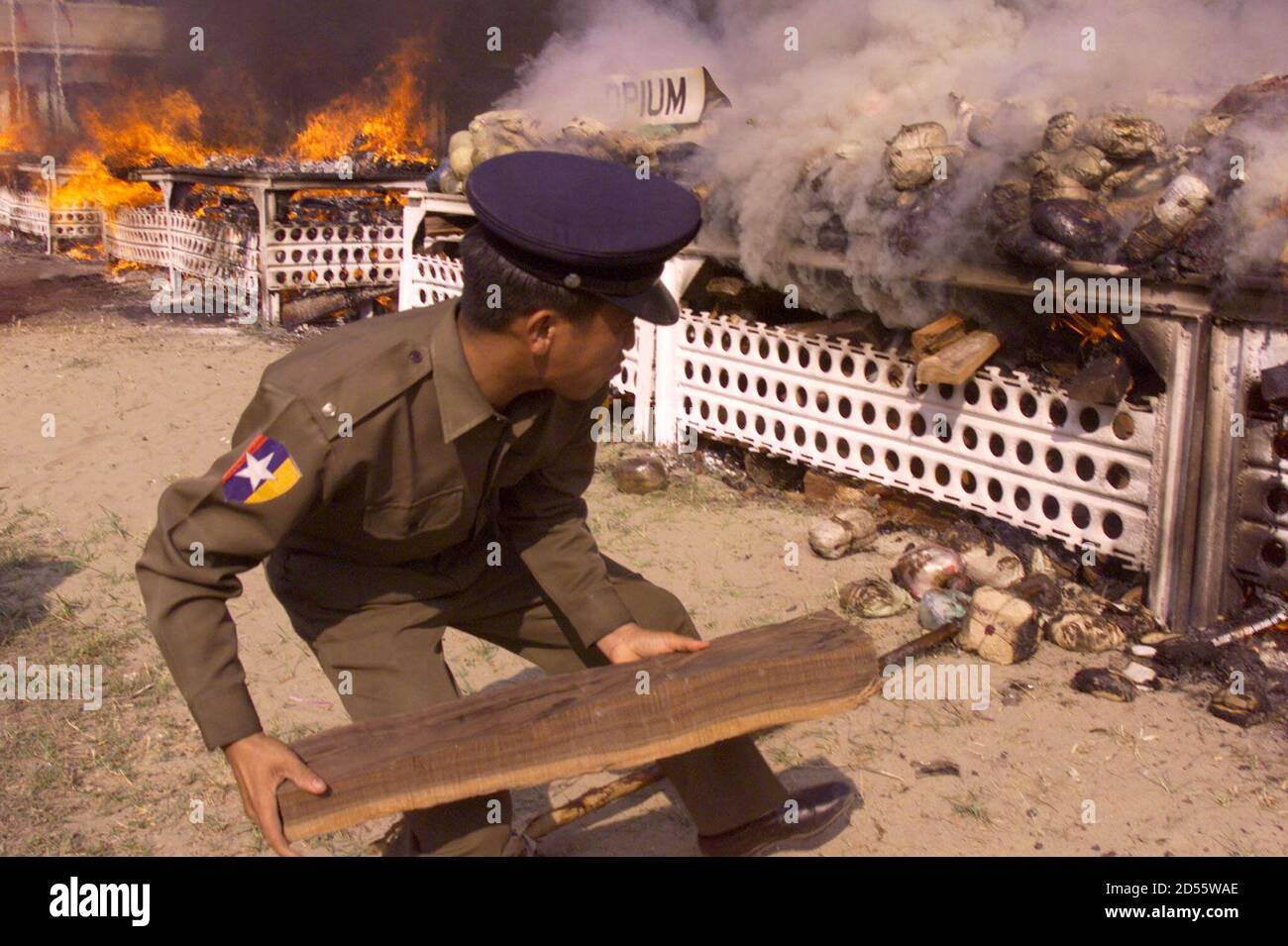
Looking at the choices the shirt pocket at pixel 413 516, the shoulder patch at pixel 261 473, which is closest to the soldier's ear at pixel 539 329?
the shirt pocket at pixel 413 516

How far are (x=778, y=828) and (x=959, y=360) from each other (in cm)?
316

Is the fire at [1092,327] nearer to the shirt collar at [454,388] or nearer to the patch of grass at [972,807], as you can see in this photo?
the patch of grass at [972,807]

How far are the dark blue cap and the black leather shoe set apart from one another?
1.35m

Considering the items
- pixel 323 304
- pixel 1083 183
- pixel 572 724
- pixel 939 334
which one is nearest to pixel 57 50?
pixel 323 304

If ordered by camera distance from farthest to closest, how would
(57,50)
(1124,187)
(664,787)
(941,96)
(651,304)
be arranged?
(57,50) → (941,96) → (1124,187) → (664,787) → (651,304)

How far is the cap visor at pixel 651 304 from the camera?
2662 mm

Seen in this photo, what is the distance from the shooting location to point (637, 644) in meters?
3.16

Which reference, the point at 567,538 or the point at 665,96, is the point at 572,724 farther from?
the point at 665,96

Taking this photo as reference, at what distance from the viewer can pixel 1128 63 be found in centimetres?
618

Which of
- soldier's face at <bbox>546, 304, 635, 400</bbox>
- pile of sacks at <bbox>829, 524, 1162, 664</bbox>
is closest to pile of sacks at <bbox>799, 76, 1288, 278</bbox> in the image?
pile of sacks at <bbox>829, 524, 1162, 664</bbox>

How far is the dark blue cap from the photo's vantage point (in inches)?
102

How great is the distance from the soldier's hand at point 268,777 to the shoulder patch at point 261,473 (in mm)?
508

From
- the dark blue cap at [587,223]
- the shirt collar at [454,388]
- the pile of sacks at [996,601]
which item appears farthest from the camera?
the pile of sacks at [996,601]

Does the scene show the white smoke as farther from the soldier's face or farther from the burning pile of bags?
the soldier's face
